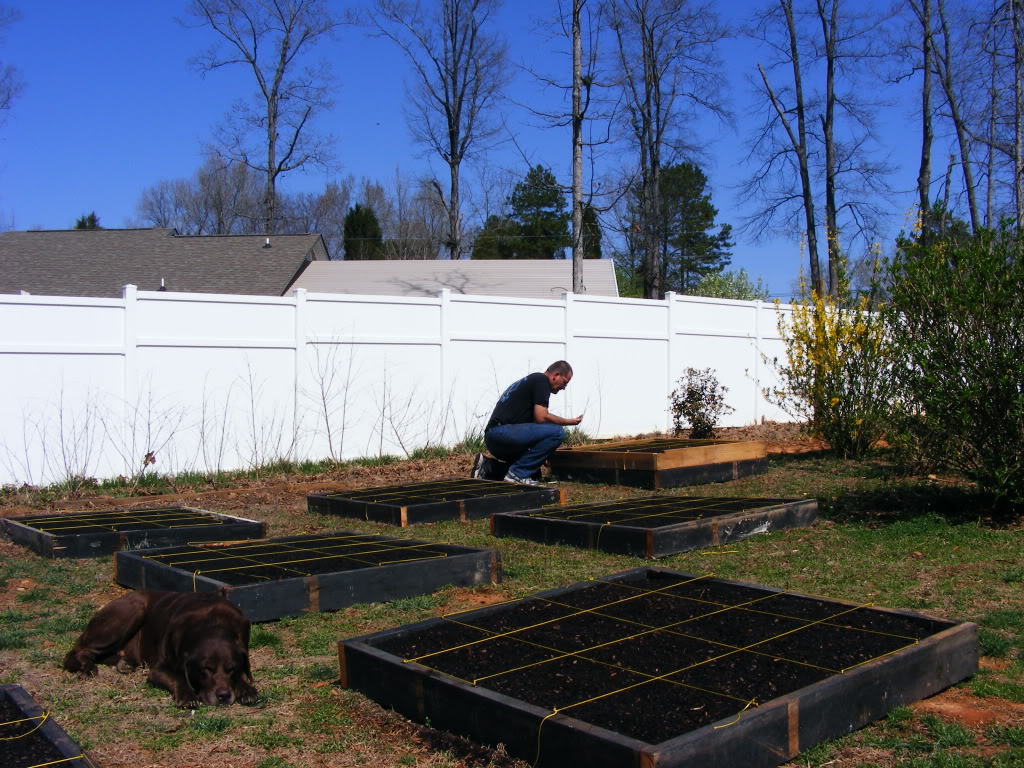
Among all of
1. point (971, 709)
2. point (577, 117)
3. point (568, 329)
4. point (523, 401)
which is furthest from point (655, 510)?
point (577, 117)

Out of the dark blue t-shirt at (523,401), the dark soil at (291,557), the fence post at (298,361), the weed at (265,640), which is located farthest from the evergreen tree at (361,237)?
the weed at (265,640)

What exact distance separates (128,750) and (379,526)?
486 centimetres

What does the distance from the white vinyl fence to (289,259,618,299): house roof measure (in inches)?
415

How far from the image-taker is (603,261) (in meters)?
27.8

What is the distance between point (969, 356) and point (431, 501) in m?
4.86

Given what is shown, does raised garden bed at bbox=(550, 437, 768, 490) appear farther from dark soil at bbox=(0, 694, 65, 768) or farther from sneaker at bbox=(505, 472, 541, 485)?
dark soil at bbox=(0, 694, 65, 768)

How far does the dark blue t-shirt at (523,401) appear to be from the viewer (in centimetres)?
1029

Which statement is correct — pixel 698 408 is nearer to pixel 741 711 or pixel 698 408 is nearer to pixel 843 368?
pixel 843 368

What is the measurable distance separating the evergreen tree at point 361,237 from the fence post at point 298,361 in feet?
108

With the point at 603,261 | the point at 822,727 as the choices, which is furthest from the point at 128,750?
the point at 603,261

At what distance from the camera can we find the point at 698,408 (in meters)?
14.3

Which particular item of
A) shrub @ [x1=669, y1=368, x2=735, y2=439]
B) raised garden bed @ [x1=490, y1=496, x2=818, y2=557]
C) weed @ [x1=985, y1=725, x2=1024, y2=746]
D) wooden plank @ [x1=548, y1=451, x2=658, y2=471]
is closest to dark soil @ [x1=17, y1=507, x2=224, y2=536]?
raised garden bed @ [x1=490, y1=496, x2=818, y2=557]

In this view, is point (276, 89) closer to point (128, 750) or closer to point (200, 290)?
point (200, 290)

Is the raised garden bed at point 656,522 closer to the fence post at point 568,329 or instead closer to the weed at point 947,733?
the weed at point 947,733
